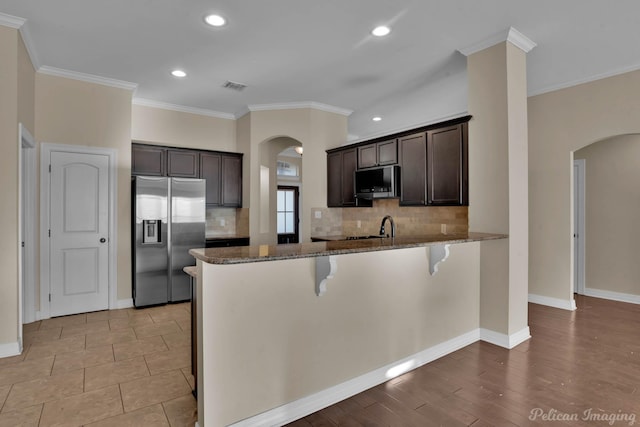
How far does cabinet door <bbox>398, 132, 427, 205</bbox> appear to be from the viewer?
410 cm

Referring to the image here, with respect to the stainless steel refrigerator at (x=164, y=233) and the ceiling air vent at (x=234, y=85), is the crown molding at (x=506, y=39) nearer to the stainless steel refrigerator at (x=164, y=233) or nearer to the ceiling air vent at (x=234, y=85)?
the ceiling air vent at (x=234, y=85)

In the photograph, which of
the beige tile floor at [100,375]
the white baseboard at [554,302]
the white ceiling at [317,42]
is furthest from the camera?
the white baseboard at [554,302]

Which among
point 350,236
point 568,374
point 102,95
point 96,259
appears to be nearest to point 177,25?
point 102,95

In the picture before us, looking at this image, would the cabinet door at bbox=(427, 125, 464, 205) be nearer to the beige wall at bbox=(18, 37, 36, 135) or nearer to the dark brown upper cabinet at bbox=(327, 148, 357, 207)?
the dark brown upper cabinet at bbox=(327, 148, 357, 207)

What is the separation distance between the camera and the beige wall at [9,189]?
3.06 metres

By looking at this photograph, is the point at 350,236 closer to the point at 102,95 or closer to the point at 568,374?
→ the point at 568,374

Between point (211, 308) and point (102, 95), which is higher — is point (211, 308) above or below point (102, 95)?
below

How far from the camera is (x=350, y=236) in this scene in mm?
5754

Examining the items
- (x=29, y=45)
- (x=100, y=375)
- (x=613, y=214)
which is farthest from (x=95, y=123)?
(x=613, y=214)

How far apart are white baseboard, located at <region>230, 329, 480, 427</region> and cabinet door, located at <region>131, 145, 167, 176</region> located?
13.2 ft

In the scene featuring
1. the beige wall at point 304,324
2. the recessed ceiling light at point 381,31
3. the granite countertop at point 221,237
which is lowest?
the beige wall at point 304,324

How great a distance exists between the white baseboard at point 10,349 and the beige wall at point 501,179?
4300 mm

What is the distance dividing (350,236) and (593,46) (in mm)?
3801
